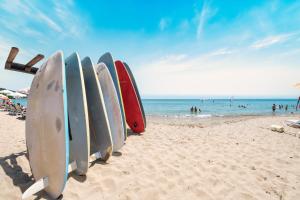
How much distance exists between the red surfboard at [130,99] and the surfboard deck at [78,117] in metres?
2.81

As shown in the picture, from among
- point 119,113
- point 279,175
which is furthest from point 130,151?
point 279,175

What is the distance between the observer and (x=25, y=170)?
9.90ft

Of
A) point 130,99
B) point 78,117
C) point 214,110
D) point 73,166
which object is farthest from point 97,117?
point 214,110

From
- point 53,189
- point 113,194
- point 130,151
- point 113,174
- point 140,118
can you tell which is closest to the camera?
point 53,189

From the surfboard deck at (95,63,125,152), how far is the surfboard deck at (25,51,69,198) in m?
1.44

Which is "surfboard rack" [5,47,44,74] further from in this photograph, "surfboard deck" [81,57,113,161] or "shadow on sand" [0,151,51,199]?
"shadow on sand" [0,151,51,199]

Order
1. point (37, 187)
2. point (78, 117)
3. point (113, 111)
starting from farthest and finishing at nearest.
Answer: point (113, 111) < point (78, 117) < point (37, 187)

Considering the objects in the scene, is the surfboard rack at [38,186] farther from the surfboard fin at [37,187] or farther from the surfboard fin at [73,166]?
the surfboard fin at [73,166]

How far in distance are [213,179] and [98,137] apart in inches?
87.6

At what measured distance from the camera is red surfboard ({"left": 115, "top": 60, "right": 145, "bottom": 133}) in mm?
5866

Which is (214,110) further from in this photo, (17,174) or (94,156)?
(17,174)

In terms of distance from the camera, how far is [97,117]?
3.42 metres

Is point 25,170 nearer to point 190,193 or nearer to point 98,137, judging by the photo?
point 98,137

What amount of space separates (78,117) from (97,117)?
23.4 inches
